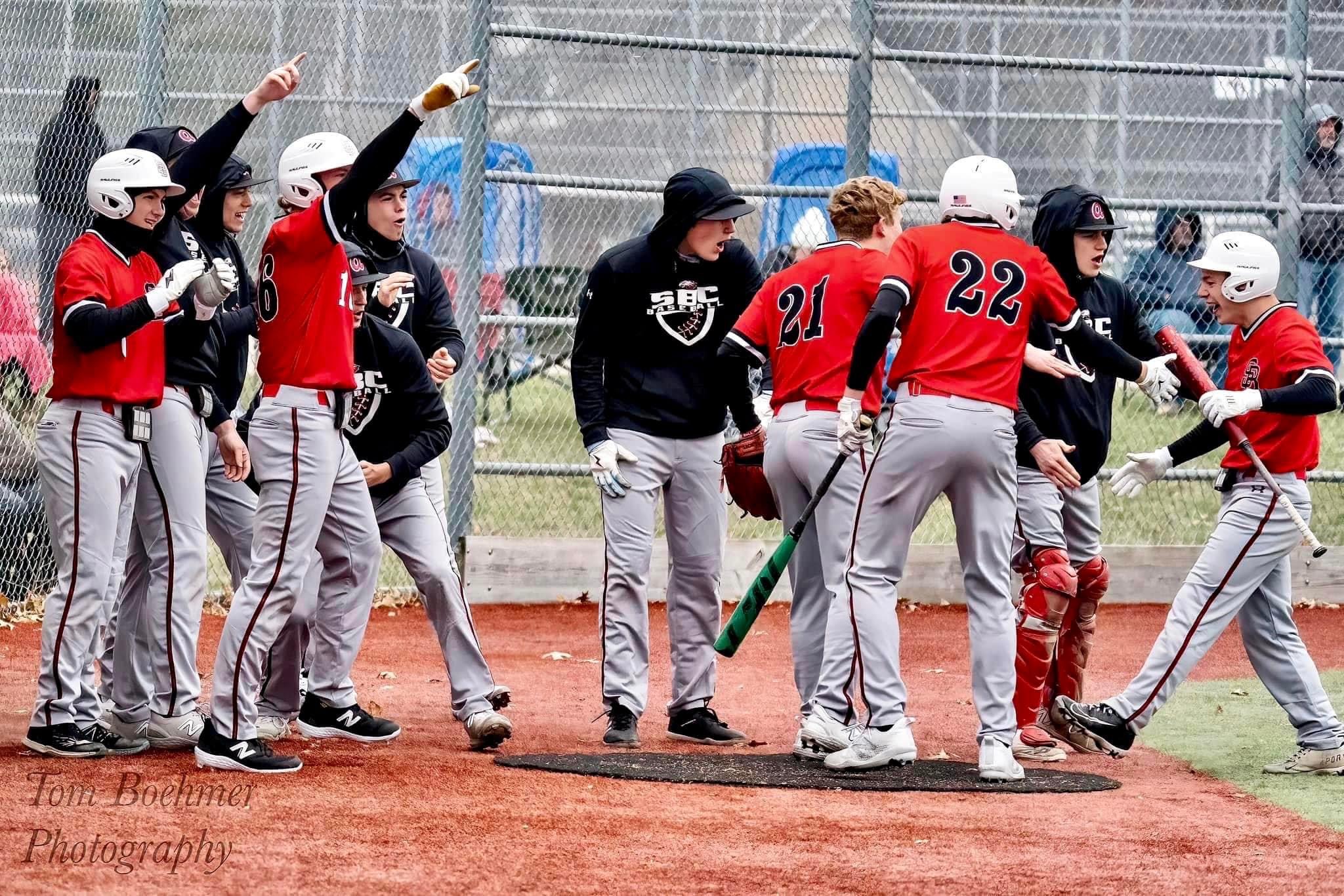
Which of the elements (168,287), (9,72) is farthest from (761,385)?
(9,72)

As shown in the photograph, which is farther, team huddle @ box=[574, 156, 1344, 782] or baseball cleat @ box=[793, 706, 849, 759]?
baseball cleat @ box=[793, 706, 849, 759]

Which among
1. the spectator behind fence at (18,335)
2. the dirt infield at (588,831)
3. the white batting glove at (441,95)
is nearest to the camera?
the dirt infield at (588,831)

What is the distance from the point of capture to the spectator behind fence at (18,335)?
882 cm

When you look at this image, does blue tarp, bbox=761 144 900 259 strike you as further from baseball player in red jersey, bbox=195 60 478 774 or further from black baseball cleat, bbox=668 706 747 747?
baseball player in red jersey, bbox=195 60 478 774

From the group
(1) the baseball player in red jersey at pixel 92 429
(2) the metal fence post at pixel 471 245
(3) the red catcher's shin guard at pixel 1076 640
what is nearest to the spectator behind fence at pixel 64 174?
(2) the metal fence post at pixel 471 245

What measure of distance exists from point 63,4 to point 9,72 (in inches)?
22.1

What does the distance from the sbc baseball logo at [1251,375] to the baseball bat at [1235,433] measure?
0.38 ft

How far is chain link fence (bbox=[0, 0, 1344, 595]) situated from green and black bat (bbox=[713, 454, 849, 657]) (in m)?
3.65

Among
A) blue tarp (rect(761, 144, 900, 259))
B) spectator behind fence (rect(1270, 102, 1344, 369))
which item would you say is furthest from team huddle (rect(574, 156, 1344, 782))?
spectator behind fence (rect(1270, 102, 1344, 369))

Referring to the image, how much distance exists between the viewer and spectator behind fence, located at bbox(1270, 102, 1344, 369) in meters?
10.4

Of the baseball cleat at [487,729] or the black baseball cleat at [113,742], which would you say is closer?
the black baseball cleat at [113,742]

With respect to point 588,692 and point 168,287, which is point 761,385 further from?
point 168,287

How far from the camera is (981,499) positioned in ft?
18.4

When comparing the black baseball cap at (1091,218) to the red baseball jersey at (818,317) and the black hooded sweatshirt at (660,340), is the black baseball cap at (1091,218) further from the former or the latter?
the black hooded sweatshirt at (660,340)
